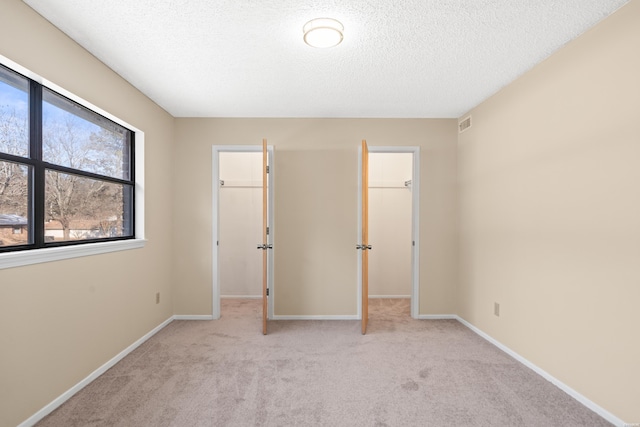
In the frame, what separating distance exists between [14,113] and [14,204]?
0.56 metres

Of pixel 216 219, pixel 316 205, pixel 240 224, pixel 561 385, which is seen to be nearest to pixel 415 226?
pixel 316 205

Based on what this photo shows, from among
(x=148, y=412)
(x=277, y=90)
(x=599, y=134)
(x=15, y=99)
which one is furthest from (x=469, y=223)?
(x=15, y=99)

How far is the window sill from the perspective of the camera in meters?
1.66

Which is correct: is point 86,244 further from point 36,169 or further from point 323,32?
point 323,32

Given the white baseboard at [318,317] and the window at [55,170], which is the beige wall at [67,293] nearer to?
the window at [55,170]

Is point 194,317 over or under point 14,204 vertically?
under

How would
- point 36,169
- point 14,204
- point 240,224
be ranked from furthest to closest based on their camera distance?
point 240,224 → point 36,169 → point 14,204

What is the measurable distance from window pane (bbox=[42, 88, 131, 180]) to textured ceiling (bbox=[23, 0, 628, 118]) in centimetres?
47

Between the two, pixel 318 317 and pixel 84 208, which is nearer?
pixel 84 208

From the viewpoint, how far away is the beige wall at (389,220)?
4.79 metres

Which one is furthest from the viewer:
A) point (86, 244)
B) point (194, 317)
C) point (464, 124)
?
point (194, 317)

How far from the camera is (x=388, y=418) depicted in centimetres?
187

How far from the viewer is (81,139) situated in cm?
237

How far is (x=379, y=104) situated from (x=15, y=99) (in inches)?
118
